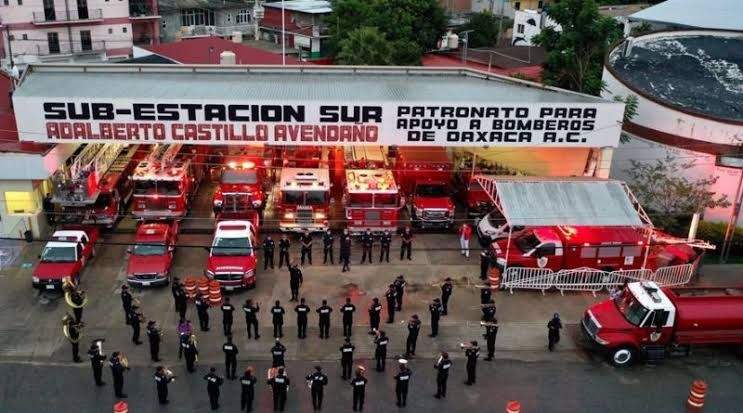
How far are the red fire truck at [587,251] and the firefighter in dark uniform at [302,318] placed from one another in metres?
7.20

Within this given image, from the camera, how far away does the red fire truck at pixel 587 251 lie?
72.5 feet

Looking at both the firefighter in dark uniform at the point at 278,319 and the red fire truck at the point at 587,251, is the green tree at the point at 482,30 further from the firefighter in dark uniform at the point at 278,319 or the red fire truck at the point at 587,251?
the firefighter in dark uniform at the point at 278,319

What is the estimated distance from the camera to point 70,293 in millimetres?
19438

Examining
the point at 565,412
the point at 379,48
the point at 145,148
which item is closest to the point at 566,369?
the point at 565,412

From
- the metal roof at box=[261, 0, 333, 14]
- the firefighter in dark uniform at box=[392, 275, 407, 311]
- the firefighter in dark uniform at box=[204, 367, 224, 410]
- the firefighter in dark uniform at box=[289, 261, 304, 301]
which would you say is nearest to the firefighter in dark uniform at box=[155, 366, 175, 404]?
the firefighter in dark uniform at box=[204, 367, 224, 410]

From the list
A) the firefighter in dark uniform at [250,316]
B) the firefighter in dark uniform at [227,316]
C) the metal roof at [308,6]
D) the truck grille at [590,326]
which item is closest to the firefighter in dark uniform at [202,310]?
the firefighter in dark uniform at [227,316]

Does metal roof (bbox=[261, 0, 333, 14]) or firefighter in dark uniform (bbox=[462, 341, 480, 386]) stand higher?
metal roof (bbox=[261, 0, 333, 14])

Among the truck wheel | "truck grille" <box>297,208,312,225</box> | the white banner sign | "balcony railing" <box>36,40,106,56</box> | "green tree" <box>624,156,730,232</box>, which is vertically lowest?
the truck wheel

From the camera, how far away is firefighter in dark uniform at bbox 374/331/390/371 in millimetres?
17234

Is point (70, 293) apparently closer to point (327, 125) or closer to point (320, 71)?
point (327, 125)

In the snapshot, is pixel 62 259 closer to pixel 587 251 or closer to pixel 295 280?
pixel 295 280

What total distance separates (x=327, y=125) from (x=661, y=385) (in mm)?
13791

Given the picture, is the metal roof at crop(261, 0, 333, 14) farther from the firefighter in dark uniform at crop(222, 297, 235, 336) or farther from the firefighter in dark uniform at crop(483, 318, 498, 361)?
the firefighter in dark uniform at crop(483, 318, 498, 361)

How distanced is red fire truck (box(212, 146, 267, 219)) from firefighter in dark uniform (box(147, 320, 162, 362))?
8.29 metres
